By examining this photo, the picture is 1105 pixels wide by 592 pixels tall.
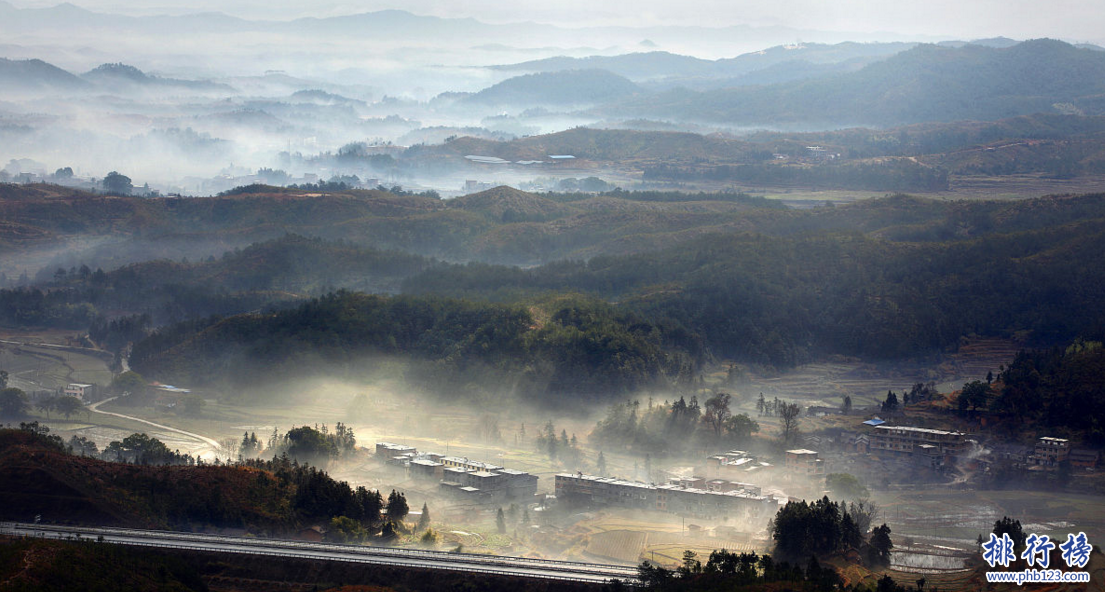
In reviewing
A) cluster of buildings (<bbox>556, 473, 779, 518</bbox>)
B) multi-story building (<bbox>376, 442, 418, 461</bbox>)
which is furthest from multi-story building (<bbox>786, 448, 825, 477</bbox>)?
multi-story building (<bbox>376, 442, 418, 461</bbox>)

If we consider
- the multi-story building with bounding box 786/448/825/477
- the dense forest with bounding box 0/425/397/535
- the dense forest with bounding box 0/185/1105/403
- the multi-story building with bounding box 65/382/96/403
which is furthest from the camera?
the dense forest with bounding box 0/185/1105/403

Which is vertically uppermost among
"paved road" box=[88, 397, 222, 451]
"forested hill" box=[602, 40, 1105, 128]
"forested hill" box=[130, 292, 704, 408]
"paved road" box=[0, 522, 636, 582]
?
"forested hill" box=[602, 40, 1105, 128]

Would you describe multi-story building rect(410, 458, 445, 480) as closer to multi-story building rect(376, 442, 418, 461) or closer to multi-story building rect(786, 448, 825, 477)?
multi-story building rect(376, 442, 418, 461)

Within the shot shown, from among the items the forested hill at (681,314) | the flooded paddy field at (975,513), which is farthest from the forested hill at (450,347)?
the flooded paddy field at (975,513)

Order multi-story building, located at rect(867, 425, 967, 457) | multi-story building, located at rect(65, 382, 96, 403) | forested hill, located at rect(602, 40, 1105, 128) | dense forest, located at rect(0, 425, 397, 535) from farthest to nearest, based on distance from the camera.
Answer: forested hill, located at rect(602, 40, 1105, 128) → multi-story building, located at rect(65, 382, 96, 403) → multi-story building, located at rect(867, 425, 967, 457) → dense forest, located at rect(0, 425, 397, 535)

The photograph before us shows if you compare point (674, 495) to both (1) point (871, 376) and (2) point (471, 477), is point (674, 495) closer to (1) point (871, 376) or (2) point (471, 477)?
(2) point (471, 477)

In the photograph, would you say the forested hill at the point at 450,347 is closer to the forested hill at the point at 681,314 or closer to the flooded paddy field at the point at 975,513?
the forested hill at the point at 681,314
